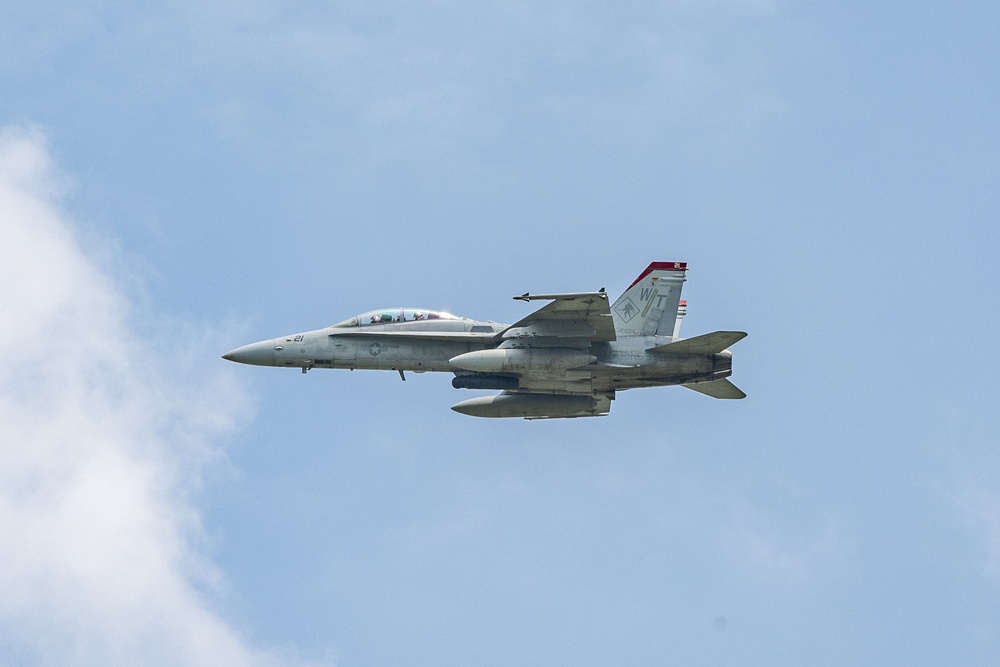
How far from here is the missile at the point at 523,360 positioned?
3722 cm

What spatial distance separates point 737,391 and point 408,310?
999 cm

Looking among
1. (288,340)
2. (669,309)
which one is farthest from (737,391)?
(288,340)

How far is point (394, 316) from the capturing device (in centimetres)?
3931

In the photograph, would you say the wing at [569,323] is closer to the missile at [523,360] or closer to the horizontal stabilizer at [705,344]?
the missile at [523,360]

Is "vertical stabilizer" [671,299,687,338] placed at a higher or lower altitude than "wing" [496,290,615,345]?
higher

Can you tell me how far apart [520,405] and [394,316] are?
186 inches

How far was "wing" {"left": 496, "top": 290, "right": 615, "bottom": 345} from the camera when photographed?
120 feet

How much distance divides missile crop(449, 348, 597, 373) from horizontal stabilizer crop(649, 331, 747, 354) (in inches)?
83.5

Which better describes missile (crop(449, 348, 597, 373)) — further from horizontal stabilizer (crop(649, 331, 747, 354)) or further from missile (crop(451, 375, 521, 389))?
horizontal stabilizer (crop(649, 331, 747, 354))

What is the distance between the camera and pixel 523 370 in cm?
3762

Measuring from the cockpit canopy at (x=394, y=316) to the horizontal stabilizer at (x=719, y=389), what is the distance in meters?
7.27

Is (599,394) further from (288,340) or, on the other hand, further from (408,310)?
(288,340)

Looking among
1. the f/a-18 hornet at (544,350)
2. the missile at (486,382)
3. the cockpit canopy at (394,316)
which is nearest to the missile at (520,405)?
the f/a-18 hornet at (544,350)

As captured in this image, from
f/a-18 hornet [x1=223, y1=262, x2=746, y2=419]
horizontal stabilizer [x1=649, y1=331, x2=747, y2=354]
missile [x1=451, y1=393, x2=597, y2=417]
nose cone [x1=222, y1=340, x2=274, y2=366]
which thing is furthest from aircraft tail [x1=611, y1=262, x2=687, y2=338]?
nose cone [x1=222, y1=340, x2=274, y2=366]
